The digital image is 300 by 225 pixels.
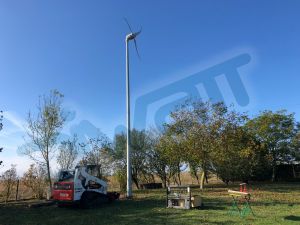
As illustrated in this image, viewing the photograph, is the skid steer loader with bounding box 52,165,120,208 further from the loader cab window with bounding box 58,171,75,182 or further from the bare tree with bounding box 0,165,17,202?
the bare tree with bounding box 0,165,17,202

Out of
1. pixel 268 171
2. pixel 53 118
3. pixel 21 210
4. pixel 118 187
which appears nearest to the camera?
pixel 21 210

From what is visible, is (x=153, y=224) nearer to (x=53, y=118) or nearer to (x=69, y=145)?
(x=53, y=118)

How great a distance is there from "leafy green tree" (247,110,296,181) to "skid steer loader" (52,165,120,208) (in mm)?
27408

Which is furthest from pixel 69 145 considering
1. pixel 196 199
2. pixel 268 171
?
pixel 268 171

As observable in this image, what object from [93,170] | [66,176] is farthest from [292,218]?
[66,176]

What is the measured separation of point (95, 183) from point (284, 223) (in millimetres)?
10054

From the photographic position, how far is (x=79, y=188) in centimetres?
A: 1655

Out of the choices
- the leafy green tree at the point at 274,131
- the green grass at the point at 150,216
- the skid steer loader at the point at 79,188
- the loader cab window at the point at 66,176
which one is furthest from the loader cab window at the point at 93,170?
the leafy green tree at the point at 274,131

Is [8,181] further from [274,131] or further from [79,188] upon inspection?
[274,131]

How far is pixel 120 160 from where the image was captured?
3284cm

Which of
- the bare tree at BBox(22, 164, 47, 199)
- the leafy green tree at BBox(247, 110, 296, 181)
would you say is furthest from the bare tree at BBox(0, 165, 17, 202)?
the leafy green tree at BBox(247, 110, 296, 181)

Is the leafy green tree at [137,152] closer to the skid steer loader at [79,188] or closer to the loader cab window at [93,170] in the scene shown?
the loader cab window at [93,170]

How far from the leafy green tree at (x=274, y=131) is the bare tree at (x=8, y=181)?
27816 mm

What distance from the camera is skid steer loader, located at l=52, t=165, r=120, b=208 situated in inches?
644
